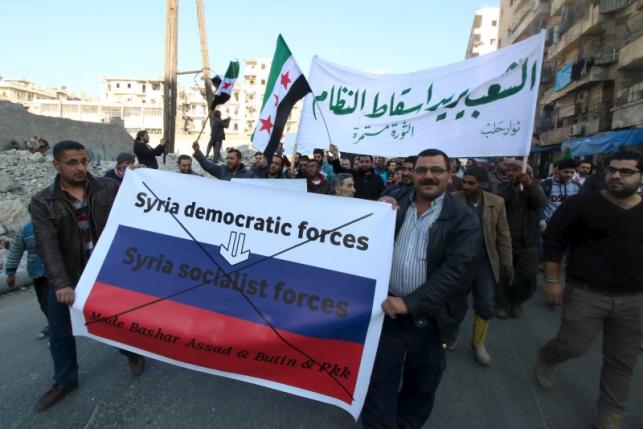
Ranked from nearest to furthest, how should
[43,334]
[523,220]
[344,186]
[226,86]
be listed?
[43,334] < [344,186] < [523,220] < [226,86]

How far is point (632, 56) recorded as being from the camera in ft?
62.2

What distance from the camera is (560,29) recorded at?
31.7 meters

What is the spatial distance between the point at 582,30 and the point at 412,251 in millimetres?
30896

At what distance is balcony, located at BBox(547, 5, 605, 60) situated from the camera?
24503mm

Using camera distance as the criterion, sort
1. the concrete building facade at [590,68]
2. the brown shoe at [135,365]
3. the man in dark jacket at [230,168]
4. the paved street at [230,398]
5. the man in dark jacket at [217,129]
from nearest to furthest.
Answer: the paved street at [230,398], the brown shoe at [135,365], the man in dark jacket at [230,168], the man in dark jacket at [217,129], the concrete building facade at [590,68]

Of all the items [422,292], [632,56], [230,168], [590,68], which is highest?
[590,68]

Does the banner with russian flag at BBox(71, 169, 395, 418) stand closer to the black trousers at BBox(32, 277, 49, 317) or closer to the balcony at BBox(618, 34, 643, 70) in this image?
the black trousers at BBox(32, 277, 49, 317)

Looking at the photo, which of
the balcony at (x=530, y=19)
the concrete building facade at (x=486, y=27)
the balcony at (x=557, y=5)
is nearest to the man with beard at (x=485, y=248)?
the balcony at (x=557, y=5)

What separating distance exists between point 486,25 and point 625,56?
2551 inches

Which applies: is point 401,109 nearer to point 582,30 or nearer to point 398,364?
point 398,364

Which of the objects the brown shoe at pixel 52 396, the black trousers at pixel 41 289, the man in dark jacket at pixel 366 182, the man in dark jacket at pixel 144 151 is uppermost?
the man in dark jacket at pixel 144 151

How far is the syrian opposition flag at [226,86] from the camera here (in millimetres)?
5578

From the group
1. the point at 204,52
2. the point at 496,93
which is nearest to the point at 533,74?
the point at 496,93

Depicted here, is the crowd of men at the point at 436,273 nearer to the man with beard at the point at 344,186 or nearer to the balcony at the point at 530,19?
the man with beard at the point at 344,186
